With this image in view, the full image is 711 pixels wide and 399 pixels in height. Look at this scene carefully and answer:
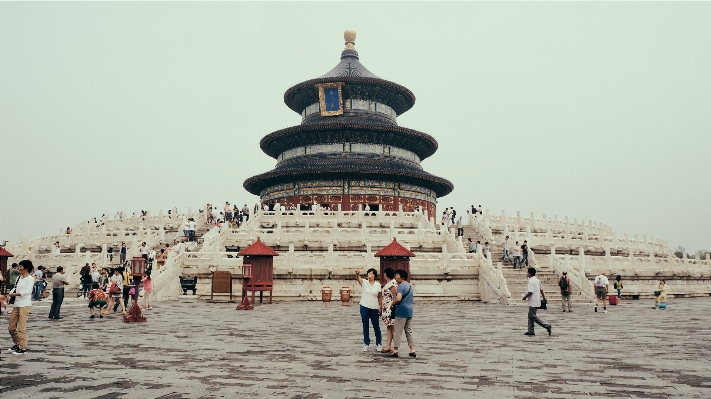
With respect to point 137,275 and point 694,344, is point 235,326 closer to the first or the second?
point 137,275

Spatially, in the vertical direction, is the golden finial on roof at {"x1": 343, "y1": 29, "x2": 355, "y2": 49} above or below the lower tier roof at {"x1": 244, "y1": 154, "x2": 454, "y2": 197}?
above

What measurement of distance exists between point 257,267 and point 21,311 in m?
11.2

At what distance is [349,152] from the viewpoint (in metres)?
45.2

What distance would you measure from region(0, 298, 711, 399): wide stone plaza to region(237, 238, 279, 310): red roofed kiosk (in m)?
4.17

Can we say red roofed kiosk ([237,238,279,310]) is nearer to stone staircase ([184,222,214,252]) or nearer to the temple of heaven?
stone staircase ([184,222,214,252])

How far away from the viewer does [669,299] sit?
86.2 feet

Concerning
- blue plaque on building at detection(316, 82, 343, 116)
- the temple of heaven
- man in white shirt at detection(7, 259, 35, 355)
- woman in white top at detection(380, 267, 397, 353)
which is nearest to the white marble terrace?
the temple of heaven

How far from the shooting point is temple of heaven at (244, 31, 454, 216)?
43000 mm

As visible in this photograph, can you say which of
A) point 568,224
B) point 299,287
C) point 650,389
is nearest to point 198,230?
point 299,287

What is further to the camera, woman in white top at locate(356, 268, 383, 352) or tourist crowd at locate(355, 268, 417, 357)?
woman in white top at locate(356, 268, 383, 352)

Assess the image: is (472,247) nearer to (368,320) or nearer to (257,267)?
(257,267)

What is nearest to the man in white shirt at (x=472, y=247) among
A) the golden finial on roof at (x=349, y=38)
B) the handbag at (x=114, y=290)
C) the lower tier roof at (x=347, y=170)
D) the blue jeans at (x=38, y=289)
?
the lower tier roof at (x=347, y=170)

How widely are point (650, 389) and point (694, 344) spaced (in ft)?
17.5

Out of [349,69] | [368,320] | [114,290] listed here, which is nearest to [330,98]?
[349,69]
